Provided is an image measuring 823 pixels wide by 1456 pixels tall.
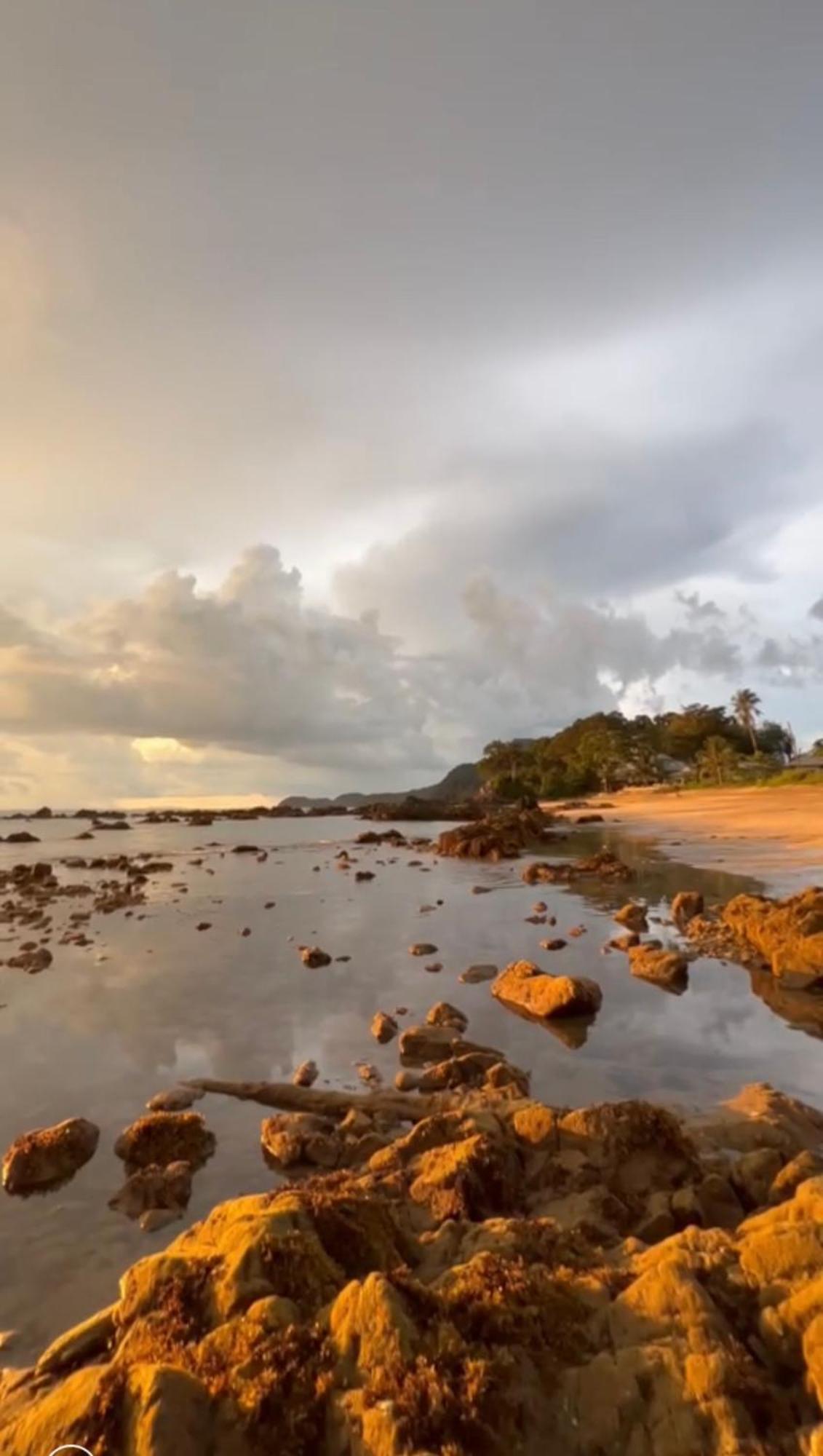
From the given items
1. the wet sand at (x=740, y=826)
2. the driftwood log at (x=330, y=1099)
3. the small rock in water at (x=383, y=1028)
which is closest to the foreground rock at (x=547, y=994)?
the small rock in water at (x=383, y=1028)

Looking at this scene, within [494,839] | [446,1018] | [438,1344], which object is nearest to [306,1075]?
[446,1018]

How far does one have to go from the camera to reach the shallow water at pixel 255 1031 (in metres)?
8.80

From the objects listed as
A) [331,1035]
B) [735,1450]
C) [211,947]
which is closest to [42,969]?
[211,947]

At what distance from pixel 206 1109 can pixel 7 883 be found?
1587 inches

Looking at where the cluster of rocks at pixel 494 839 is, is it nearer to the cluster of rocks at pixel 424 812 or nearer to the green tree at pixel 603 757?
the cluster of rocks at pixel 424 812

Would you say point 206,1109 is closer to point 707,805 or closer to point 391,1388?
point 391,1388

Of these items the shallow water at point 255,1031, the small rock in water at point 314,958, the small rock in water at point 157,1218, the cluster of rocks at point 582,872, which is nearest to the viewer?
the small rock in water at point 157,1218

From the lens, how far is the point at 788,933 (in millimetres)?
19250

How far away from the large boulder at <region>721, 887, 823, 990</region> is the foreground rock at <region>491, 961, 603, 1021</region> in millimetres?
5158

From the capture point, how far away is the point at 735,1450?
4.15 m

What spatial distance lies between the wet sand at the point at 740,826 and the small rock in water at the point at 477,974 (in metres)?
18.3

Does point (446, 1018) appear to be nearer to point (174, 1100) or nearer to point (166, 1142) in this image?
point (174, 1100)

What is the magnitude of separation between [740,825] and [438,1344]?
6482 centimetres

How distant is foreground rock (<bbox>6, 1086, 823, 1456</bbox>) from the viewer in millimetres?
4375
